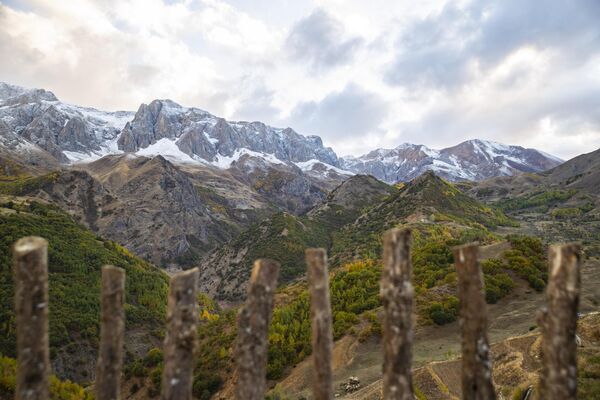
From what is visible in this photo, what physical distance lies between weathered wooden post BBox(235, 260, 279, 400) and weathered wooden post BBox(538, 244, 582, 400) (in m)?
5.58

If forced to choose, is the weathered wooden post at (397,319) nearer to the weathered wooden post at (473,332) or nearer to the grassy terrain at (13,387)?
the weathered wooden post at (473,332)

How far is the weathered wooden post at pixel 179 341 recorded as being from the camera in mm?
7586

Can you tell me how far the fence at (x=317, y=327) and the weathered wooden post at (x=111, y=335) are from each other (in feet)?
0.07

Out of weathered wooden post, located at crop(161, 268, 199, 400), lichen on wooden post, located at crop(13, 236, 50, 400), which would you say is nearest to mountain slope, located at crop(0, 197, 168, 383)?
lichen on wooden post, located at crop(13, 236, 50, 400)

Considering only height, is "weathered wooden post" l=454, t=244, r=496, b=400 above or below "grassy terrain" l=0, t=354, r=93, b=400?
above

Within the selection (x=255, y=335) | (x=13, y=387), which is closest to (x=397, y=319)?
(x=255, y=335)

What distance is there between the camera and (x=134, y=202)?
150250mm

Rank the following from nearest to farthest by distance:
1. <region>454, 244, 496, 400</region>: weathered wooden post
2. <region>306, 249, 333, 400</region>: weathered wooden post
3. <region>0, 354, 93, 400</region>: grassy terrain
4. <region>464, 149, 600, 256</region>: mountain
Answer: <region>454, 244, 496, 400</region>: weathered wooden post → <region>306, 249, 333, 400</region>: weathered wooden post → <region>0, 354, 93, 400</region>: grassy terrain → <region>464, 149, 600, 256</region>: mountain

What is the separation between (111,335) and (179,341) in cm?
163

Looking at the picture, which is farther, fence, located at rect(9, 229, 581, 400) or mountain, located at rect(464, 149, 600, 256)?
mountain, located at rect(464, 149, 600, 256)

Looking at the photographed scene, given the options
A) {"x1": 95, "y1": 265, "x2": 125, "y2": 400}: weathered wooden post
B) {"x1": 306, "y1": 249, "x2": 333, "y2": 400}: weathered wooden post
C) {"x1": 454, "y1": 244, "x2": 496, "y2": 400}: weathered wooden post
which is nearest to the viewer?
{"x1": 454, "y1": 244, "x2": 496, "y2": 400}: weathered wooden post

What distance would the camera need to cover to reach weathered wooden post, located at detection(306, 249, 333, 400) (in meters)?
8.26

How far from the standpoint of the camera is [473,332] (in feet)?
25.2

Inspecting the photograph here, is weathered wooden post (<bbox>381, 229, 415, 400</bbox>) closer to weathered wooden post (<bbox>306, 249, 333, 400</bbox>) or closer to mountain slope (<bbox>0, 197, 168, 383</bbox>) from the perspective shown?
weathered wooden post (<bbox>306, 249, 333, 400</bbox>)
